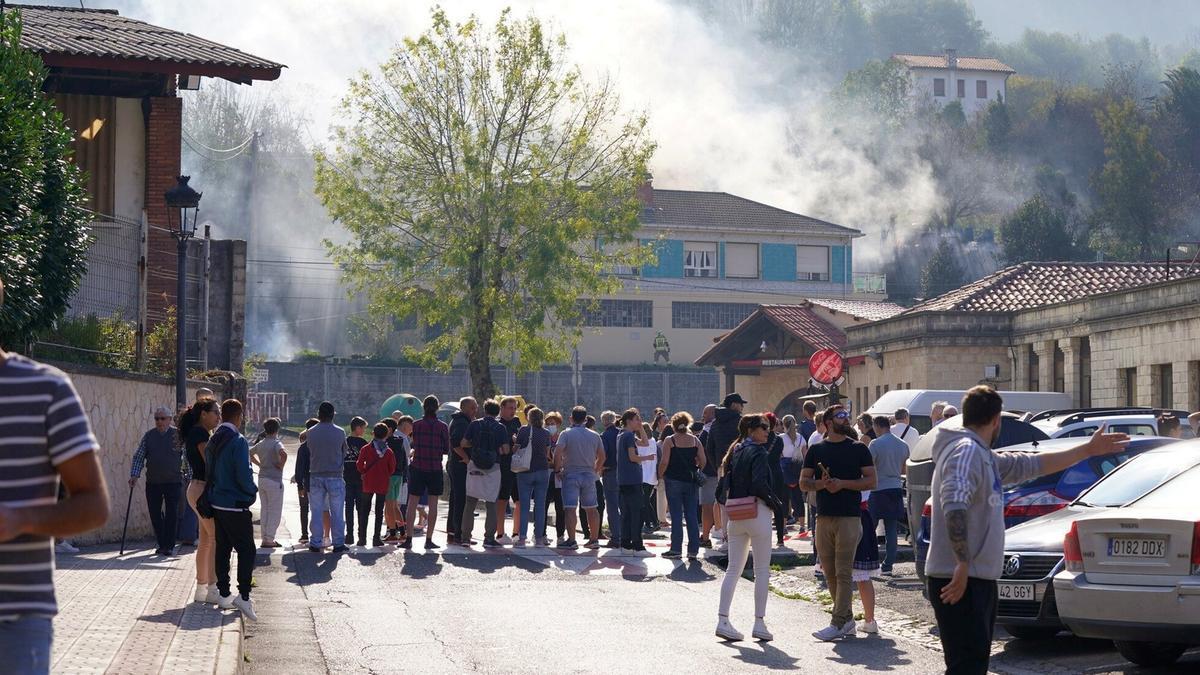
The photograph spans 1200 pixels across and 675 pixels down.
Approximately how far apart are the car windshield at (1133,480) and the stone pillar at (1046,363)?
2443cm

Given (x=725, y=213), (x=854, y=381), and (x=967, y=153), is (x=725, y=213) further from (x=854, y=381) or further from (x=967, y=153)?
(x=967, y=153)

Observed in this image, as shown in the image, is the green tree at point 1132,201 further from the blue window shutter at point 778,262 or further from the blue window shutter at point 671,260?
the blue window shutter at point 671,260

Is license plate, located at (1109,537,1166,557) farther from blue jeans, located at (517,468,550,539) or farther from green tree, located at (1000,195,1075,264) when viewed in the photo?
green tree, located at (1000,195,1075,264)

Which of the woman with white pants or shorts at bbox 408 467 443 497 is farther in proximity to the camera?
shorts at bbox 408 467 443 497

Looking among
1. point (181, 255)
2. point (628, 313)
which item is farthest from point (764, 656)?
point (628, 313)

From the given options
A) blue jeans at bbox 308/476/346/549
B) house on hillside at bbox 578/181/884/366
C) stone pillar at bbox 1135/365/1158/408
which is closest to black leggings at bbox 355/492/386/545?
blue jeans at bbox 308/476/346/549

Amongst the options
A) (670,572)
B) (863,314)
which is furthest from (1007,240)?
(670,572)

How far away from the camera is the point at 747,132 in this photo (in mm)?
122938

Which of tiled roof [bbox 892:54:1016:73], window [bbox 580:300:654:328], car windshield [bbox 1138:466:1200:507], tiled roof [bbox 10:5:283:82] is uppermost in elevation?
tiled roof [bbox 892:54:1016:73]

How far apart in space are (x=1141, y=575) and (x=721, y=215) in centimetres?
7070

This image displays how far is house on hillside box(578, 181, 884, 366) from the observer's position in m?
75.9

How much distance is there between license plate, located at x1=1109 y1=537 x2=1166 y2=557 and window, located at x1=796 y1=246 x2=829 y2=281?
228 feet

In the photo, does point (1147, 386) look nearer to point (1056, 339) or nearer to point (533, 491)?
point (1056, 339)

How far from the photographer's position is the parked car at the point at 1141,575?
365 inches
